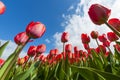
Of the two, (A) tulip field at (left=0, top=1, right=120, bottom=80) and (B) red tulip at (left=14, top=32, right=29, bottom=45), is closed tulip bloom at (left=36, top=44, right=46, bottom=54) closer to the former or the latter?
(A) tulip field at (left=0, top=1, right=120, bottom=80)

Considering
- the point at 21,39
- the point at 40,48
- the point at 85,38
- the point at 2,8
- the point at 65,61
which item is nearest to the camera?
the point at 2,8

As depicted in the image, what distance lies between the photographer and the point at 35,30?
2.38 metres

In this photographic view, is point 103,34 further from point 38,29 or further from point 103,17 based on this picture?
point 103,17

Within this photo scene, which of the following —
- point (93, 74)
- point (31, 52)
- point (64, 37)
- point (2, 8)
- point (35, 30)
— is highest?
point (64, 37)

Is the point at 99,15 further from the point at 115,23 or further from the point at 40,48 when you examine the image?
the point at 40,48

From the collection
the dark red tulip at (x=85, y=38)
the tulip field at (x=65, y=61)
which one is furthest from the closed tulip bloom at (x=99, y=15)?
the dark red tulip at (x=85, y=38)

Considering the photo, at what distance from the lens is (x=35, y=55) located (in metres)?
4.64

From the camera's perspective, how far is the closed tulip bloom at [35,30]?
2332 mm

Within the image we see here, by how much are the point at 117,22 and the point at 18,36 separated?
1.10 meters

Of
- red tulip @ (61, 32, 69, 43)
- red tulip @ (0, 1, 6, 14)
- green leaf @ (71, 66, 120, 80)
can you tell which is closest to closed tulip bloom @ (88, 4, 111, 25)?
green leaf @ (71, 66, 120, 80)

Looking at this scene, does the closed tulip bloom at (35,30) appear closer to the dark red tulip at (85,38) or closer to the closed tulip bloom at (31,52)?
the closed tulip bloom at (31,52)

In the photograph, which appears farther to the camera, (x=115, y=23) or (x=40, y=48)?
(x=40, y=48)

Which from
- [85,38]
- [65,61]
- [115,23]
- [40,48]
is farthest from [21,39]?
[85,38]

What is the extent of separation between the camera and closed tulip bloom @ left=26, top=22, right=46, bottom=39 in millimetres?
2332
